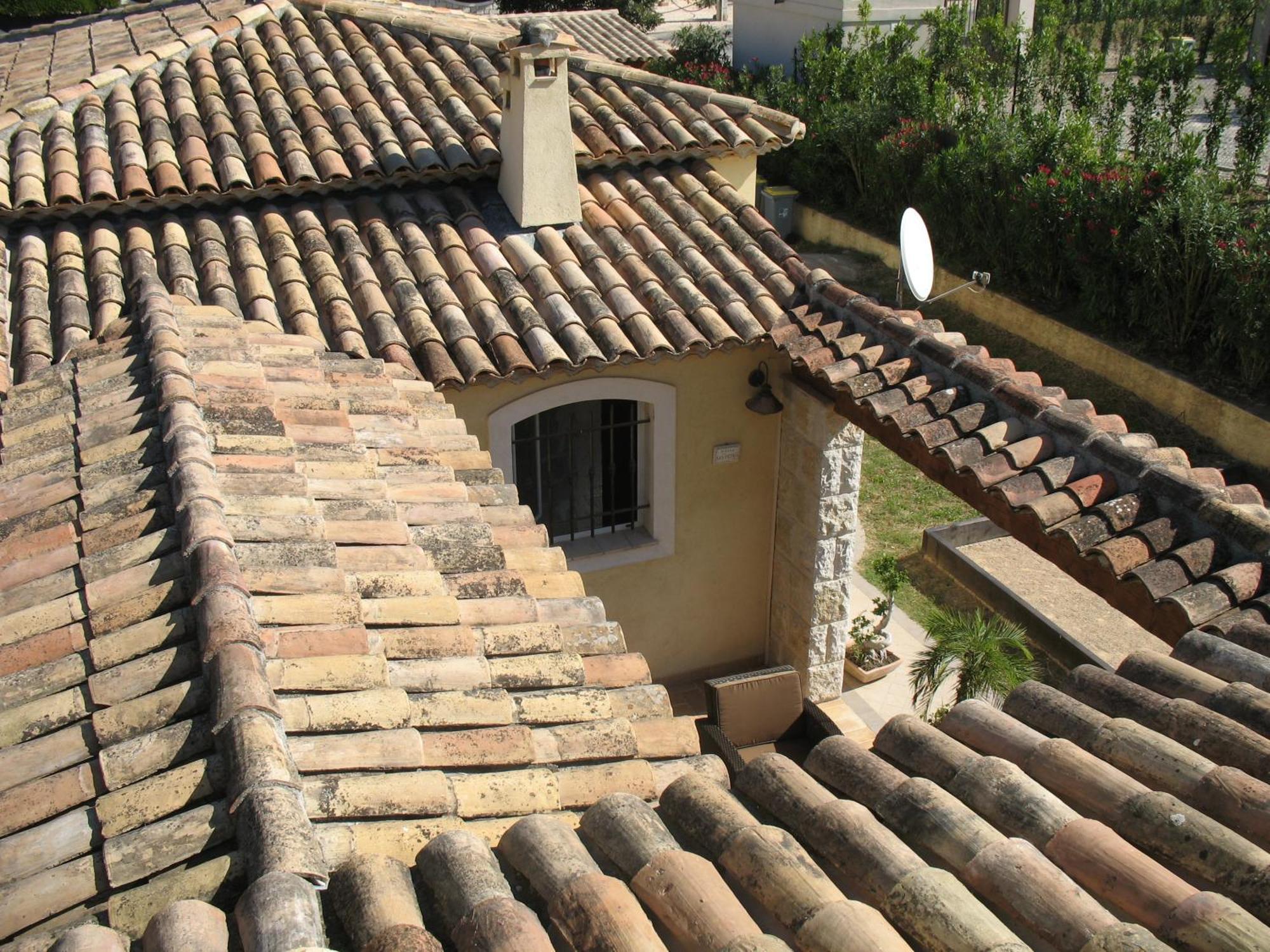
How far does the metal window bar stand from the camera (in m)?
9.73

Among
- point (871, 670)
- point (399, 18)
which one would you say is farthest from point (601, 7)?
point (871, 670)

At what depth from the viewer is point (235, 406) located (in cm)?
583

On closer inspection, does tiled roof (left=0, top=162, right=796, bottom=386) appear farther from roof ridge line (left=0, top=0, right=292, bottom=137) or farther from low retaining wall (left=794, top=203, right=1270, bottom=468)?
low retaining wall (left=794, top=203, right=1270, bottom=468)

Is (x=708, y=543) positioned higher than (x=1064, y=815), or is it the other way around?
(x=1064, y=815)

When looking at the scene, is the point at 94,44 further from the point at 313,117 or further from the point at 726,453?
the point at 726,453

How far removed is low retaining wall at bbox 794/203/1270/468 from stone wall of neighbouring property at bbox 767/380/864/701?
7.17 meters

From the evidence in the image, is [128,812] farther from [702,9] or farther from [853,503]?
[702,9]

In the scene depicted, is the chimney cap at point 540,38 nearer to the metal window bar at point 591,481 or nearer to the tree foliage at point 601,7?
the metal window bar at point 591,481

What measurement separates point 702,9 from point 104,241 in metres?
39.3

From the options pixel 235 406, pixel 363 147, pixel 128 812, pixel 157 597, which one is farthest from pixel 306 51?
pixel 128 812

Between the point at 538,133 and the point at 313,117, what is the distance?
6.44 feet

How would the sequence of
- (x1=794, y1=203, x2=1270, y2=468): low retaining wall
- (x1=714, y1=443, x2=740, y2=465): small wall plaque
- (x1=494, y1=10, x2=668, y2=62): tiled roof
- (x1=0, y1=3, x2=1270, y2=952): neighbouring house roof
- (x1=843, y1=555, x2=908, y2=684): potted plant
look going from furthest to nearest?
(x1=494, y1=10, x2=668, y2=62): tiled roof, (x1=794, y1=203, x2=1270, y2=468): low retaining wall, (x1=843, y1=555, x2=908, y2=684): potted plant, (x1=714, y1=443, x2=740, y2=465): small wall plaque, (x1=0, y1=3, x2=1270, y2=952): neighbouring house roof

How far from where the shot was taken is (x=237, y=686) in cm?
351

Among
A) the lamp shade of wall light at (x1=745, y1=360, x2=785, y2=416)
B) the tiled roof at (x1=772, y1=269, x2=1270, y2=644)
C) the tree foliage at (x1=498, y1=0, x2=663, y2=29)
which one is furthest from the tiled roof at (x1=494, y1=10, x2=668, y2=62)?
the tiled roof at (x1=772, y1=269, x2=1270, y2=644)
